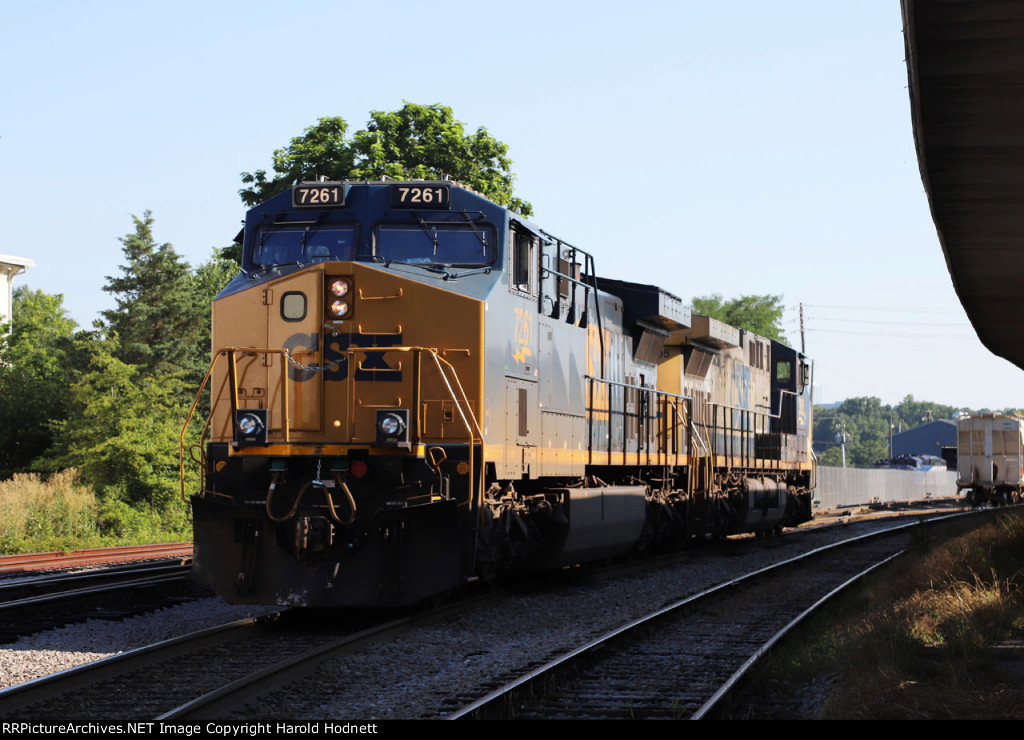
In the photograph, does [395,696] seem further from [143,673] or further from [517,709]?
[143,673]

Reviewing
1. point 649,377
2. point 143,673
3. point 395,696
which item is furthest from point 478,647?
point 649,377

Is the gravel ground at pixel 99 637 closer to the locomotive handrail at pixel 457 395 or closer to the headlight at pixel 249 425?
the headlight at pixel 249 425

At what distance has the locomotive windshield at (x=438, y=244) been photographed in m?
11.5

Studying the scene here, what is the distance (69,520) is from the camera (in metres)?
22.5

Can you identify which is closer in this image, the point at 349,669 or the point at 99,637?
the point at 349,669

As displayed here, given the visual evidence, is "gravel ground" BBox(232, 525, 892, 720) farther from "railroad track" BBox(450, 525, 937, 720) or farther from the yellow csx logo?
the yellow csx logo

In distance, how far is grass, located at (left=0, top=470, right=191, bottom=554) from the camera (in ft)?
68.4

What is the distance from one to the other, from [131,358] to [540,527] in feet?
93.1

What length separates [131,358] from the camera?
38.3m

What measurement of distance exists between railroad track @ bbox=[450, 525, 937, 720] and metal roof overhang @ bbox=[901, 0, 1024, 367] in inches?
153

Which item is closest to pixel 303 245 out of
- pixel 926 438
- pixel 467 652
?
pixel 467 652

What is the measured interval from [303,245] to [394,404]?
1979 millimetres

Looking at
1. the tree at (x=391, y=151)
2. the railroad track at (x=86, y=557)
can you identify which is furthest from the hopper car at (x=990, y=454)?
the railroad track at (x=86, y=557)

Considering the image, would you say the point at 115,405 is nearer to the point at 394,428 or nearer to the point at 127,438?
the point at 127,438
